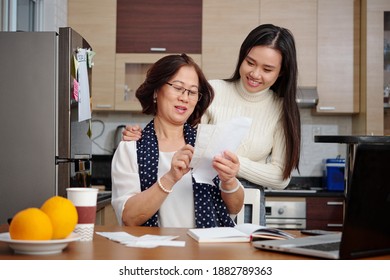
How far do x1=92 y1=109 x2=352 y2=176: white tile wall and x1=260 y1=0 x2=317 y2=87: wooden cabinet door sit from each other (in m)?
0.50

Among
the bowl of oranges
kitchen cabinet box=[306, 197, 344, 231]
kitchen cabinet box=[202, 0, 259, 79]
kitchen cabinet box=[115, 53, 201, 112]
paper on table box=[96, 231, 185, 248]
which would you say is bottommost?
kitchen cabinet box=[306, 197, 344, 231]

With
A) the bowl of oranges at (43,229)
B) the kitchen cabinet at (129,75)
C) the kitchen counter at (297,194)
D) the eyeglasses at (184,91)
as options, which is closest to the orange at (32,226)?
the bowl of oranges at (43,229)

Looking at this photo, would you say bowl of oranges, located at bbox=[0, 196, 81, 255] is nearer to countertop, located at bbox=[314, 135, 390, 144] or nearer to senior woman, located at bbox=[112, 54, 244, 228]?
senior woman, located at bbox=[112, 54, 244, 228]

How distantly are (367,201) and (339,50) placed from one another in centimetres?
374

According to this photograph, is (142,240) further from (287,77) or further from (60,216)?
(287,77)

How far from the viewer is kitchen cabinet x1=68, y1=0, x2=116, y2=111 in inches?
193

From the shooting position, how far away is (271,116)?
257cm

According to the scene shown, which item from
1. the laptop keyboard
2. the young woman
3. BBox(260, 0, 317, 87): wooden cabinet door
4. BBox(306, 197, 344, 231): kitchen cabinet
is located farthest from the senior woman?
BBox(260, 0, 317, 87): wooden cabinet door

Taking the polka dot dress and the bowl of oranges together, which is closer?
the bowl of oranges

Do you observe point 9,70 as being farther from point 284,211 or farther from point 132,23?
point 284,211

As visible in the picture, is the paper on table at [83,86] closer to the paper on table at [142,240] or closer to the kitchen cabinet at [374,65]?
the paper on table at [142,240]

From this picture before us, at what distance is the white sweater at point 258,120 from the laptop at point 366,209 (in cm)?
111

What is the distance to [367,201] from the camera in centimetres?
132
